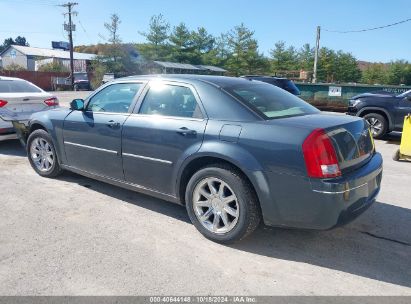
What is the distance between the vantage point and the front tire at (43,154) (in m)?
5.44

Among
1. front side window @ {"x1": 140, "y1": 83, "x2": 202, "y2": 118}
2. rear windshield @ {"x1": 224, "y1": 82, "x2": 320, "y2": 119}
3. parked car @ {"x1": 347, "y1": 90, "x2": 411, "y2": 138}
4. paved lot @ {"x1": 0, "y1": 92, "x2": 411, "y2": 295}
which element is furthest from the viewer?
parked car @ {"x1": 347, "y1": 90, "x2": 411, "y2": 138}

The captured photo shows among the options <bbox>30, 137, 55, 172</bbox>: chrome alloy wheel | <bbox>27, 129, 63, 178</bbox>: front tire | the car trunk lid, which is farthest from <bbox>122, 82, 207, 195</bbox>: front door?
<bbox>30, 137, 55, 172</bbox>: chrome alloy wheel

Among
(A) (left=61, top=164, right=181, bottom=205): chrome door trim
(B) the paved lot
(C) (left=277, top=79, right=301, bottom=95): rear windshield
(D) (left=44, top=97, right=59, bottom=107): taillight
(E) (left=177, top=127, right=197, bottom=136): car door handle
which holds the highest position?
(C) (left=277, top=79, right=301, bottom=95): rear windshield

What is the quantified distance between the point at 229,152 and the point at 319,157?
784 mm

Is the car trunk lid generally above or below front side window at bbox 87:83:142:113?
below

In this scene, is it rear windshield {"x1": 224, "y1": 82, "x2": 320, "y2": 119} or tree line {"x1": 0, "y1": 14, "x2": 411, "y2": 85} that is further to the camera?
tree line {"x1": 0, "y1": 14, "x2": 411, "y2": 85}

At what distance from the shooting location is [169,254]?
3.40 metres

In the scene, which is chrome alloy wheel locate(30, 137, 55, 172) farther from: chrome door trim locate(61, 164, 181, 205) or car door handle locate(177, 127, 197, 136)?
car door handle locate(177, 127, 197, 136)

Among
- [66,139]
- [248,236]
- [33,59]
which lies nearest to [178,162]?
[248,236]

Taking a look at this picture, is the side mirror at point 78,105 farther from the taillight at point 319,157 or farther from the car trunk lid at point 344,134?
the taillight at point 319,157

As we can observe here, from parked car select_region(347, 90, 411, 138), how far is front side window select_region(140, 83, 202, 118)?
24.9 ft

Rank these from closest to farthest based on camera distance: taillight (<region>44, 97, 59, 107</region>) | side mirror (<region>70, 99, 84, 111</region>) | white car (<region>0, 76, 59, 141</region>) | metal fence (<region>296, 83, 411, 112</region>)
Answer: side mirror (<region>70, 99, 84, 111</region>)
white car (<region>0, 76, 59, 141</region>)
taillight (<region>44, 97, 59, 107</region>)
metal fence (<region>296, 83, 411, 112</region>)

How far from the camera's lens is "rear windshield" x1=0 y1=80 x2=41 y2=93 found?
24.9ft

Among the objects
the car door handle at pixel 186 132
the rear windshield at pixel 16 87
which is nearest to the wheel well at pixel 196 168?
the car door handle at pixel 186 132
